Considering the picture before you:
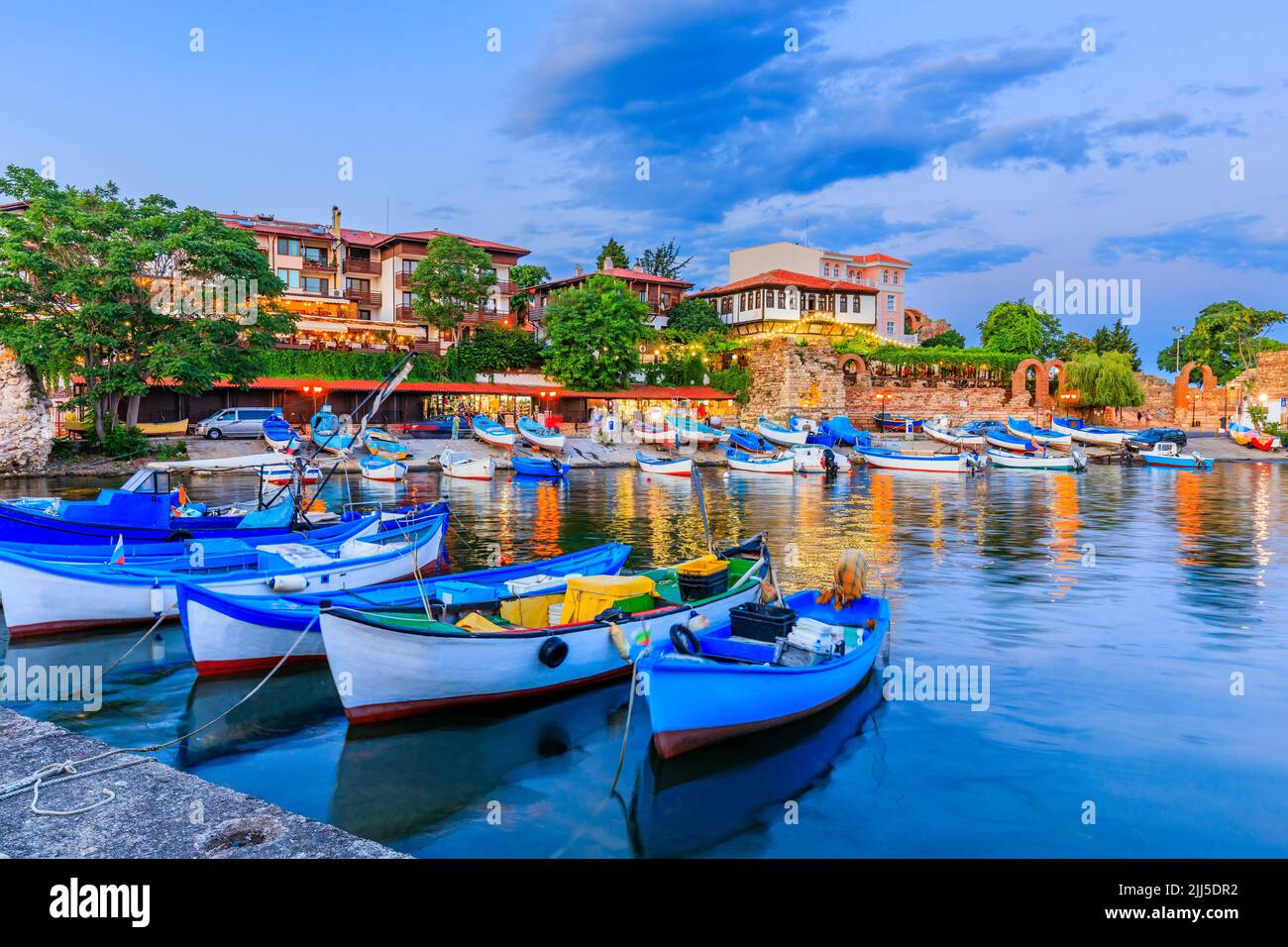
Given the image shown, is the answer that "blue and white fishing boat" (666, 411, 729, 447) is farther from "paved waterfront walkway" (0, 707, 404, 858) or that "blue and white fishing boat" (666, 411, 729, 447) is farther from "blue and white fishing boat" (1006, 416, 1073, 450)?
"paved waterfront walkway" (0, 707, 404, 858)

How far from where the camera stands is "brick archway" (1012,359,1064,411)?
241ft

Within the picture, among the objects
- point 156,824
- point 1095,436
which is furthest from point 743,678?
point 1095,436

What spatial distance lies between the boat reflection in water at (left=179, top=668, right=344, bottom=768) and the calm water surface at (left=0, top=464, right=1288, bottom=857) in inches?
1.6

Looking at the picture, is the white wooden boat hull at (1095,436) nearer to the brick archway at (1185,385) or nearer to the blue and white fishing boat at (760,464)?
the brick archway at (1185,385)

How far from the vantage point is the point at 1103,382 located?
70.2 meters

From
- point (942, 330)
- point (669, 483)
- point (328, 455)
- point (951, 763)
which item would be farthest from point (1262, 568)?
point (942, 330)

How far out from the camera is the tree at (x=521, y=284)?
67.9 meters

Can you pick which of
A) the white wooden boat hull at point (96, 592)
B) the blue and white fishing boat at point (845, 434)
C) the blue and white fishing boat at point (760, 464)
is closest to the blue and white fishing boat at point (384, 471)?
the blue and white fishing boat at point (760, 464)

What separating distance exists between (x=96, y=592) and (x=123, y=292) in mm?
30138

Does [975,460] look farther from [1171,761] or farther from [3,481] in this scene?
[3,481]

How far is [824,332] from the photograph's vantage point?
251 ft

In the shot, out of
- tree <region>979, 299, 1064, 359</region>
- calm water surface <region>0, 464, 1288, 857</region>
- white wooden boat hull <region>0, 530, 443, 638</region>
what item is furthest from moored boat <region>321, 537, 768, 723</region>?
tree <region>979, 299, 1064, 359</region>

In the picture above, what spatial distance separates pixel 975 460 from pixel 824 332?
29.2 metres

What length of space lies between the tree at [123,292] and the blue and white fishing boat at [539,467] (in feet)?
44.3
